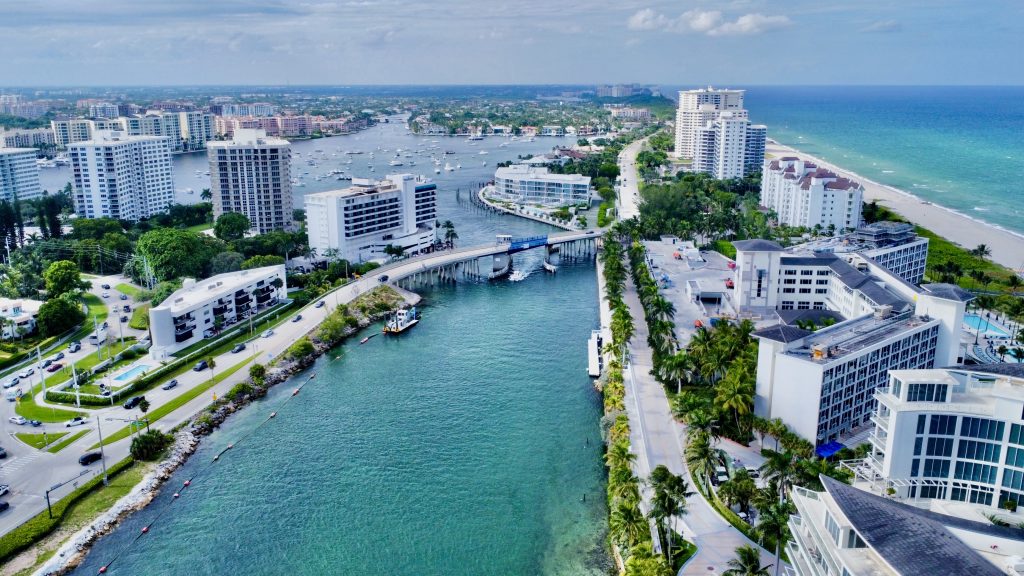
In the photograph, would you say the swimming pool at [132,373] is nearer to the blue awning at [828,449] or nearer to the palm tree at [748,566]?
the palm tree at [748,566]

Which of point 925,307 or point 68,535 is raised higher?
point 925,307

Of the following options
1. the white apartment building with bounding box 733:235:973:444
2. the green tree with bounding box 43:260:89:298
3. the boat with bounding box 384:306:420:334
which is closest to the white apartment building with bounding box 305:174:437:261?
the boat with bounding box 384:306:420:334

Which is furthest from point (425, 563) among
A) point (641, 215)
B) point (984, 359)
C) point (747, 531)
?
point (641, 215)

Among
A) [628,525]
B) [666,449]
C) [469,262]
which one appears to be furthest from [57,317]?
[628,525]

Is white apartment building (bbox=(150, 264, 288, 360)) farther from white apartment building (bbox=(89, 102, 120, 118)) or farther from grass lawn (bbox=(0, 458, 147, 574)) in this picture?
white apartment building (bbox=(89, 102, 120, 118))

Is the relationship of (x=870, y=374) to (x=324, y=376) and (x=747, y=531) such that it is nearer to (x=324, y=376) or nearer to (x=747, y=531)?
(x=747, y=531)

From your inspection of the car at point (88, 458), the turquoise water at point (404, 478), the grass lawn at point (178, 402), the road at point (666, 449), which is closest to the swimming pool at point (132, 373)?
the grass lawn at point (178, 402)

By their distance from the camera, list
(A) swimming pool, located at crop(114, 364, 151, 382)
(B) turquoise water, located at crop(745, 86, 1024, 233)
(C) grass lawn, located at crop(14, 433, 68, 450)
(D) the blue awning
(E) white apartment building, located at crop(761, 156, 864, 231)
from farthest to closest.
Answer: (B) turquoise water, located at crop(745, 86, 1024, 233)
(E) white apartment building, located at crop(761, 156, 864, 231)
(A) swimming pool, located at crop(114, 364, 151, 382)
(C) grass lawn, located at crop(14, 433, 68, 450)
(D) the blue awning

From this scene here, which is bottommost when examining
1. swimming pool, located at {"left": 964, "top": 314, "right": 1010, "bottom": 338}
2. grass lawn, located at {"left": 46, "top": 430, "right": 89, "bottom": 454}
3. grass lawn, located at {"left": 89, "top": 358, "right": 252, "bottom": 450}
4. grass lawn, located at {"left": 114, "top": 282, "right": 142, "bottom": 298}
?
grass lawn, located at {"left": 46, "top": 430, "right": 89, "bottom": 454}
